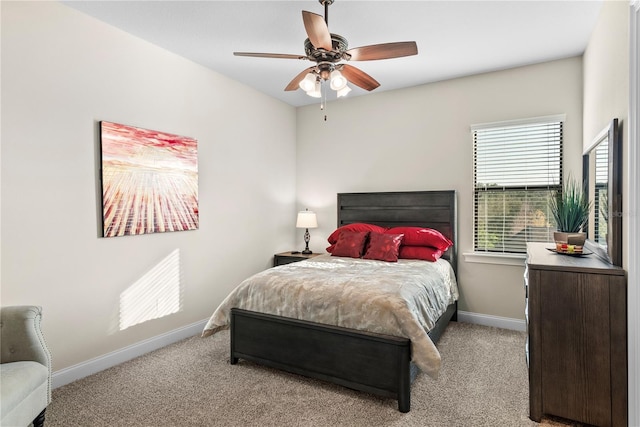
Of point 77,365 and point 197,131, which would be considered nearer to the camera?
point 77,365

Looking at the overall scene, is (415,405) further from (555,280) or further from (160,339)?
(160,339)

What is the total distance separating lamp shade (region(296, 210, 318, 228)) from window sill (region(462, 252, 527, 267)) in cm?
188

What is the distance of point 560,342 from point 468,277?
1.96m

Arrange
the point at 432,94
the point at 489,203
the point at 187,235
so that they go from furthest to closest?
the point at 432,94
the point at 489,203
the point at 187,235

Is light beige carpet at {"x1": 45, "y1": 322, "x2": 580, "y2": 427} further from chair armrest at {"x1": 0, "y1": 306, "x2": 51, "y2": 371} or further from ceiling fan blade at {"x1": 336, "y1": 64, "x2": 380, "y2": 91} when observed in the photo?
ceiling fan blade at {"x1": 336, "y1": 64, "x2": 380, "y2": 91}

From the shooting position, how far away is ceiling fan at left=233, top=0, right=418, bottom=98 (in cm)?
220

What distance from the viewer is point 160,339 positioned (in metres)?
3.28

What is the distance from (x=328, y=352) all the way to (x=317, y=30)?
6.86ft

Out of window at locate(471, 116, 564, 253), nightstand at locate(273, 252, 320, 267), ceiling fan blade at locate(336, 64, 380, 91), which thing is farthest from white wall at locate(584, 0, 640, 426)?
nightstand at locate(273, 252, 320, 267)

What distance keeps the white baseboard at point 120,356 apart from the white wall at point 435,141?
6.77ft

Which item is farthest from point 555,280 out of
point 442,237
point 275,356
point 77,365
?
point 77,365

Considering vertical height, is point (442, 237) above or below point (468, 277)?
above

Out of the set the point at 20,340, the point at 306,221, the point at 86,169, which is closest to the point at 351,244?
the point at 306,221

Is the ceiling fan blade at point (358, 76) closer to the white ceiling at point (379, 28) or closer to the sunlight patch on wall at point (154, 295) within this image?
the white ceiling at point (379, 28)
